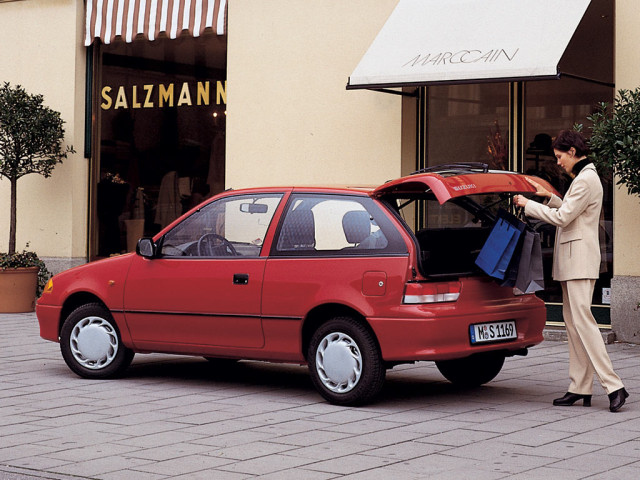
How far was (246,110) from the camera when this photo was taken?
14.7m

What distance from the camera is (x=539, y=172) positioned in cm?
1280

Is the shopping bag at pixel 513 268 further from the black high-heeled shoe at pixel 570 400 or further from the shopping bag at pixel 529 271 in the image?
the black high-heeled shoe at pixel 570 400

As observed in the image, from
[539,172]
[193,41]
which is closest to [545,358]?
[539,172]

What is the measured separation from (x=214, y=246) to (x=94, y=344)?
1419 mm

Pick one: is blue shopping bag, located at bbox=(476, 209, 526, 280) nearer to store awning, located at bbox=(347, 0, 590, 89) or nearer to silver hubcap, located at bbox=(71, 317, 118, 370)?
silver hubcap, located at bbox=(71, 317, 118, 370)

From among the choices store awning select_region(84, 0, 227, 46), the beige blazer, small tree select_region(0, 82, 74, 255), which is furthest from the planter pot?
the beige blazer

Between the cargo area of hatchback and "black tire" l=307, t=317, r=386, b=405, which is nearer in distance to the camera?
"black tire" l=307, t=317, r=386, b=405

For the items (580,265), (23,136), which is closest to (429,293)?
(580,265)

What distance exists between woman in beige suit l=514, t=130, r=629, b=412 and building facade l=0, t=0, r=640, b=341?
11.5 feet

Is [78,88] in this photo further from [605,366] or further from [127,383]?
[605,366]

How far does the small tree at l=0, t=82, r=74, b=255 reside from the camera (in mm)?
15078

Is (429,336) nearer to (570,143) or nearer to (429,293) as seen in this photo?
(429,293)

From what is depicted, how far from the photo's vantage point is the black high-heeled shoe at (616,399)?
7641 millimetres

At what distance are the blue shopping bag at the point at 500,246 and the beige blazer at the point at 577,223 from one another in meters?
0.15
